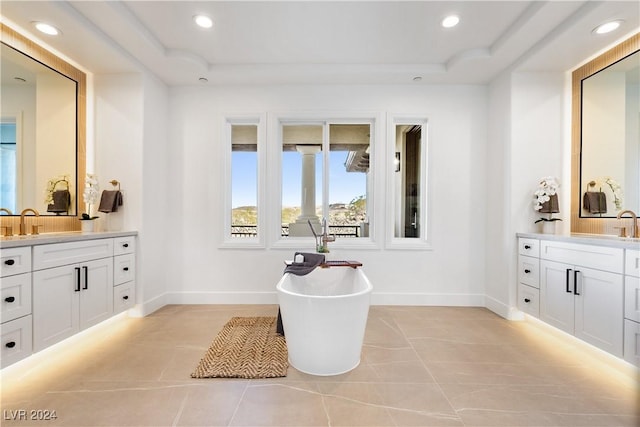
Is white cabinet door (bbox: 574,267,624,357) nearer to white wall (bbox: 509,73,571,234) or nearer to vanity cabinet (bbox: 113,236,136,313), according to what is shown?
white wall (bbox: 509,73,571,234)

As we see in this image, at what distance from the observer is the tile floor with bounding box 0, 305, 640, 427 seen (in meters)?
1.54

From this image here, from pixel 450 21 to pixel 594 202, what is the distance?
225 centimetres

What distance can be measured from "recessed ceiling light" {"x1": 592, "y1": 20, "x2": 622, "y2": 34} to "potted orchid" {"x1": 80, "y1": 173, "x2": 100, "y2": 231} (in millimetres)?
4732

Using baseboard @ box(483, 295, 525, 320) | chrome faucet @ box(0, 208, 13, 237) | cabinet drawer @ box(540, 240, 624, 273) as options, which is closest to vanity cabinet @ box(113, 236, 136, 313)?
chrome faucet @ box(0, 208, 13, 237)

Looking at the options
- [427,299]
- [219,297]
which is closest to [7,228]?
[219,297]

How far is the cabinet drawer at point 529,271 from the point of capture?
2.68m

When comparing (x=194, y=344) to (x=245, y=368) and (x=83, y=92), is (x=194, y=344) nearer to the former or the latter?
(x=245, y=368)

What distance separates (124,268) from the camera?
2783 mm

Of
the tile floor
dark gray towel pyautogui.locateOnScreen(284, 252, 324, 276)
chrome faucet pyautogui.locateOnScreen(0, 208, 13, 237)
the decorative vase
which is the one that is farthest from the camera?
the decorative vase

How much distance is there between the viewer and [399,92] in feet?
11.1

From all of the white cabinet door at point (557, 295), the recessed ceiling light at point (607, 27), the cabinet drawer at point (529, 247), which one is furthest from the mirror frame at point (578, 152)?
the white cabinet door at point (557, 295)

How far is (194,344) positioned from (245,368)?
663 mm

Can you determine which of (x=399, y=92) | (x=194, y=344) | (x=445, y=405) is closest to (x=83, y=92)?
(x=194, y=344)

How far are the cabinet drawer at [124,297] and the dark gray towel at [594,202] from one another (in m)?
4.70
